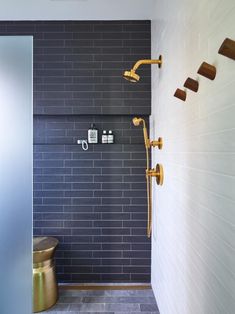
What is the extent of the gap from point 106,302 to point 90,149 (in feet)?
4.60

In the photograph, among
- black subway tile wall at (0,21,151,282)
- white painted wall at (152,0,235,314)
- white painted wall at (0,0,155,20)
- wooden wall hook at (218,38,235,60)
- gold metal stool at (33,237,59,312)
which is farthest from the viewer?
black subway tile wall at (0,21,151,282)

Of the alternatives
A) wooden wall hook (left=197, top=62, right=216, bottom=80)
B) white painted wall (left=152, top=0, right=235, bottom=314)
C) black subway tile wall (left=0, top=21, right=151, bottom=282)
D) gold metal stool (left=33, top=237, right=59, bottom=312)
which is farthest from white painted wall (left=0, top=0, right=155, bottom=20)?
gold metal stool (left=33, top=237, right=59, bottom=312)

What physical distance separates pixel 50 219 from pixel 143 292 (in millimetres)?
1131

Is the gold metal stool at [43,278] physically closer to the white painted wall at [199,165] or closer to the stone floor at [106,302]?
the stone floor at [106,302]

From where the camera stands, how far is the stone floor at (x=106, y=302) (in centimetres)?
208

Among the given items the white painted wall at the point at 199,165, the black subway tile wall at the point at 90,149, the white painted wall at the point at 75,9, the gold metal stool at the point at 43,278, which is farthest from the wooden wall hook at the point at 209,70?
the gold metal stool at the point at 43,278

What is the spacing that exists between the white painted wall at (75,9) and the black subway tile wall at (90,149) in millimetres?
71

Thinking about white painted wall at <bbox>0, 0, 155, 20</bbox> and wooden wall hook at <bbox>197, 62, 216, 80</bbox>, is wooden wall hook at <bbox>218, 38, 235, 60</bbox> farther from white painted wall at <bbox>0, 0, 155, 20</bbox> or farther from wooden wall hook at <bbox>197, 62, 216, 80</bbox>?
white painted wall at <bbox>0, 0, 155, 20</bbox>

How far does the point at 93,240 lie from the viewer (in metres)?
2.46

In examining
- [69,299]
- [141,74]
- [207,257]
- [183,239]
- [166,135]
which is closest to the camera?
[207,257]

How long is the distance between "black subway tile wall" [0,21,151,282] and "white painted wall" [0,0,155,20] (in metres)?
0.07

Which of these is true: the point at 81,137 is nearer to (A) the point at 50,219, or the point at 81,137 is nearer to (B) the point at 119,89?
(B) the point at 119,89

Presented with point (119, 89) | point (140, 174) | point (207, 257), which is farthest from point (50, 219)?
point (207, 257)

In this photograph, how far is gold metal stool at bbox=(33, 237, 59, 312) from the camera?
6.81 ft
